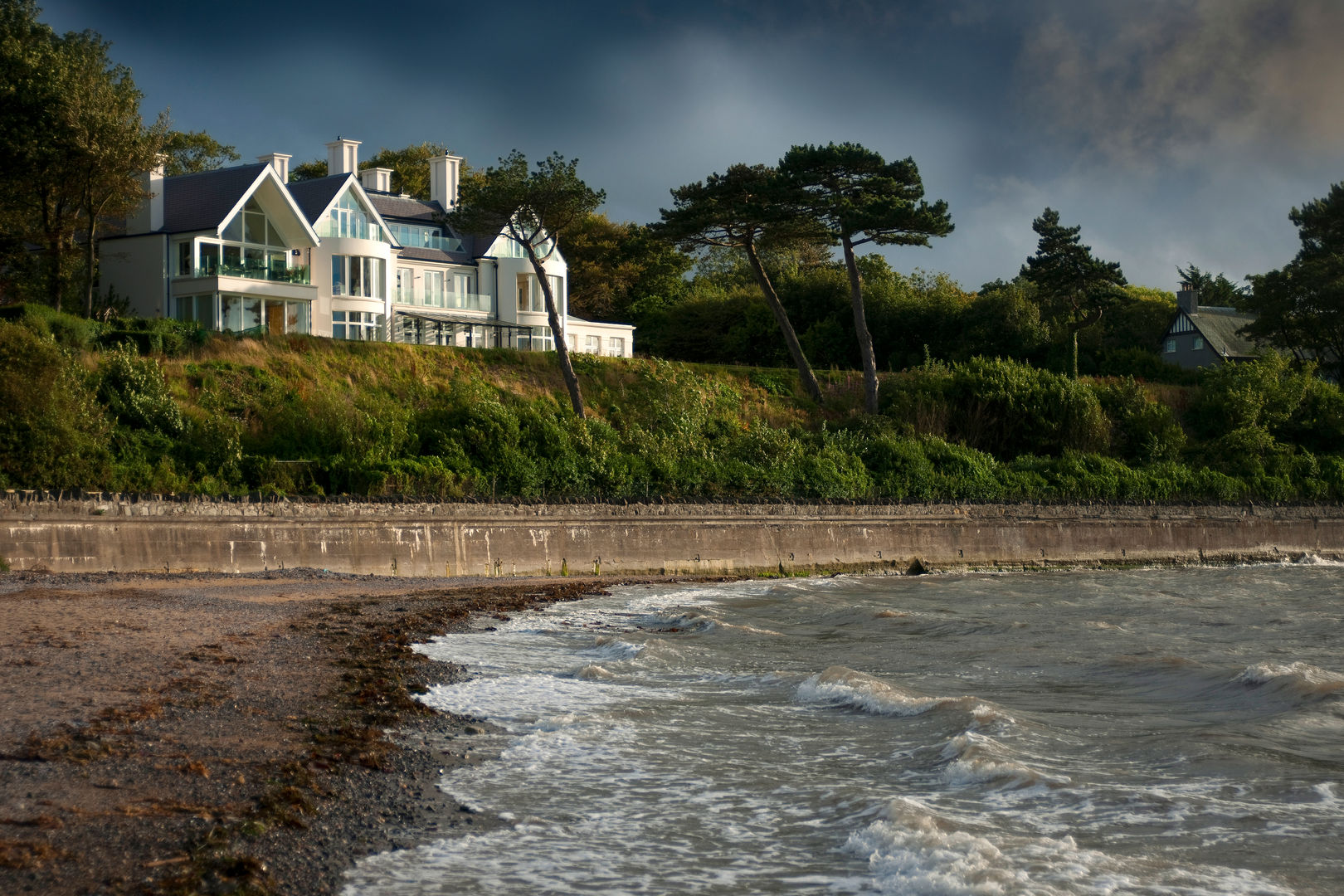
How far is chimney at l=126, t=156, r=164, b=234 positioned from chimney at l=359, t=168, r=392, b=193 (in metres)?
14.2

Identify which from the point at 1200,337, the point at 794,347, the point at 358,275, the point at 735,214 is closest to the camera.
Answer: the point at 735,214

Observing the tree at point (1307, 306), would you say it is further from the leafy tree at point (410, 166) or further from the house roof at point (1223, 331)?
the leafy tree at point (410, 166)

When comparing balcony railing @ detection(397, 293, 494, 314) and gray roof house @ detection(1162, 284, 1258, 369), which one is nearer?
balcony railing @ detection(397, 293, 494, 314)

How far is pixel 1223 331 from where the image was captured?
67500 mm

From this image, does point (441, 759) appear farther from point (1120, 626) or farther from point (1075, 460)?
point (1075, 460)

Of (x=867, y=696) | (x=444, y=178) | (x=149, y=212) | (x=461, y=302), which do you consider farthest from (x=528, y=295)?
(x=867, y=696)

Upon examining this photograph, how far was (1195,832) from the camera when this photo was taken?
22.5 ft

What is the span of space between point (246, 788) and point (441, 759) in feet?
5.62

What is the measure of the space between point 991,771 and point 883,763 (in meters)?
0.81

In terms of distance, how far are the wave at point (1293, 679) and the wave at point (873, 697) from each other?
10.7ft

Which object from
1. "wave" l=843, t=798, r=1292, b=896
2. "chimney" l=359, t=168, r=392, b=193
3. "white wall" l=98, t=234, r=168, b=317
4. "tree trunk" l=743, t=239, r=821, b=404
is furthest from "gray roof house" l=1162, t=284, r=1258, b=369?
"wave" l=843, t=798, r=1292, b=896

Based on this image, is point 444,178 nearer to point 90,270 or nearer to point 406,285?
point 406,285

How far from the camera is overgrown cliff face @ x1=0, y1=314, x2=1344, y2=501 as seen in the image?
85.8 feet

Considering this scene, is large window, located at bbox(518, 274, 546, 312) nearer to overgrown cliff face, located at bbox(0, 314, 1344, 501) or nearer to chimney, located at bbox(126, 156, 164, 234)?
overgrown cliff face, located at bbox(0, 314, 1344, 501)
